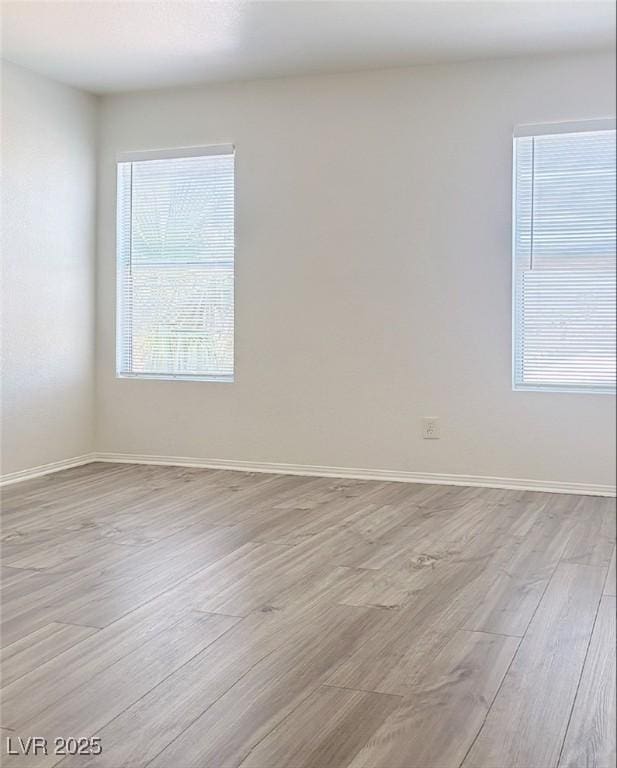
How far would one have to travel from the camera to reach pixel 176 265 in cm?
476

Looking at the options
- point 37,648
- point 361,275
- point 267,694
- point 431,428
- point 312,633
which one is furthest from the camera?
point 361,275

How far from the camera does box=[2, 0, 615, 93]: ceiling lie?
337 cm

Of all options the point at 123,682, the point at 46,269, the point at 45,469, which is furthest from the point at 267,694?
the point at 46,269

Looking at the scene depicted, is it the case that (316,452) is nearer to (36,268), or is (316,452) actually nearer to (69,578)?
(36,268)

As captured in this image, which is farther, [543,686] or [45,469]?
[45,469]

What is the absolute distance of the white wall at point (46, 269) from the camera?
13.8 ft

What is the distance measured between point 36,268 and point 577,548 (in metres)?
2.96

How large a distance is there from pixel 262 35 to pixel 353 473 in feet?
6.96

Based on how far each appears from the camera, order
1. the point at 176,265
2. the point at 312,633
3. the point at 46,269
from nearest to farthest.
Result: 1. the point at 312,633
2. the point at 46,269
3. the point at 176,265

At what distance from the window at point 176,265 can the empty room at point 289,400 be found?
0.02m

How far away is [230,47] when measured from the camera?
391 centimetres

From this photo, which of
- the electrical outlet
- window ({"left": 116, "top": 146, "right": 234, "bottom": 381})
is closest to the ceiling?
window ({"left": 116, "top": 146, "right": 234, "bottom": 381})

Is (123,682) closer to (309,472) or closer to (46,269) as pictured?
(309,472)

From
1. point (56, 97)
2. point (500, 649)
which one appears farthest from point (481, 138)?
point (500, 649)
